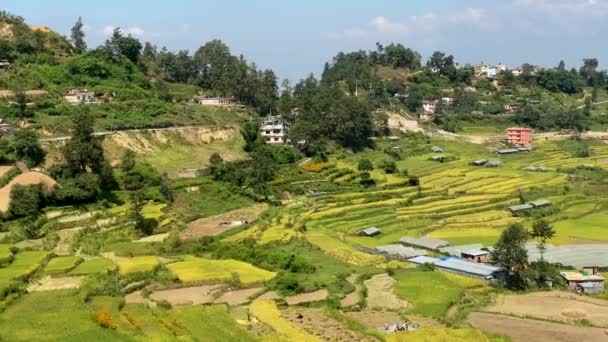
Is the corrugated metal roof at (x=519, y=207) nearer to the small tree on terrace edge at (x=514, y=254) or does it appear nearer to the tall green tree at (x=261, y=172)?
the small tree on terrace edge at (x=514, y=254)

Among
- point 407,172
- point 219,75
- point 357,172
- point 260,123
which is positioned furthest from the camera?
point 219,75

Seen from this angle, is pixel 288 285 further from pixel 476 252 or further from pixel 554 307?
pixel 476 252

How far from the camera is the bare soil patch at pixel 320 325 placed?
1938 centimetres

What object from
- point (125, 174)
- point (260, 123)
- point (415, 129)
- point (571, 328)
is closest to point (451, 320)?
point (571, 328)

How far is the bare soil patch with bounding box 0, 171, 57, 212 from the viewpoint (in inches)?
1326

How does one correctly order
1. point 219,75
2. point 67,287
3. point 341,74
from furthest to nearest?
point 341,74 → point 219,75 → point 67,287

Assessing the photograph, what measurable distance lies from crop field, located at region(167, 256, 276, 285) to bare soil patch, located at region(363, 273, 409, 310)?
412 cm

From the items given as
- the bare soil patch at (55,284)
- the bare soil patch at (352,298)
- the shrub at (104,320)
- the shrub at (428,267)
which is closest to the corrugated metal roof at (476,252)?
the shrub at (428,267)

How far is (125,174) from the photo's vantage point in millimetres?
40844

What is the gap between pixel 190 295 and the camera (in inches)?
950

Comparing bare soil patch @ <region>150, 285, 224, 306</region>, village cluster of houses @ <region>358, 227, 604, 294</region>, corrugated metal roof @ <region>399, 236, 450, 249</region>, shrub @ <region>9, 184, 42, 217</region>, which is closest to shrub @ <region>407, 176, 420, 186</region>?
village cluster of houses @ <region>358, 227, 604, 294</region>

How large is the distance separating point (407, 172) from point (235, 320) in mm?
36300

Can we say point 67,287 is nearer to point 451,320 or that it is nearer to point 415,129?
point 451,320

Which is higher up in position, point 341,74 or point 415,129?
point 341,74
